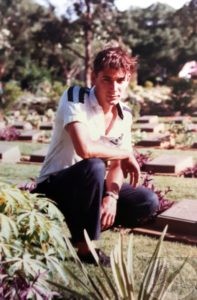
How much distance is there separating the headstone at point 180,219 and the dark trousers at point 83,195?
0.61 m

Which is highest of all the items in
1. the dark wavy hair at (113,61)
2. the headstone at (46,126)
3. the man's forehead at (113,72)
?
the dark wavy hair at (113,61)

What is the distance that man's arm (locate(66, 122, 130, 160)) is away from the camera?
2.82m

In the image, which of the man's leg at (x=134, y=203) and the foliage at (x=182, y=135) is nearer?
the man's leg at (x=134, y=203)

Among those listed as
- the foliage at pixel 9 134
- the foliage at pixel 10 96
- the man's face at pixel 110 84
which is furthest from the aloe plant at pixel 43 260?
the foliage at pixel 10 96

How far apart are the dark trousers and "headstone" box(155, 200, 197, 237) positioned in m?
0.61

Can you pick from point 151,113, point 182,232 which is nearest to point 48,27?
point 151,113

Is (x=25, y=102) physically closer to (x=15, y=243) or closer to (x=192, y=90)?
(x=192, y=90)

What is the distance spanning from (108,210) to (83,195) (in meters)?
0.18

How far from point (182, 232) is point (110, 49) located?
1455 millimetres

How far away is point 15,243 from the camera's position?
2281 mm

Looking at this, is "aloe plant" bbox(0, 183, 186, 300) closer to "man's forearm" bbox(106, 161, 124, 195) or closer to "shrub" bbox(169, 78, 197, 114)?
"man's forearm" bbox(106, 161, 124, 195)

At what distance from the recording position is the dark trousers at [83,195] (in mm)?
2842

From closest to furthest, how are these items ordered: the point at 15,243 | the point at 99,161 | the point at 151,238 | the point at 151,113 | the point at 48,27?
the point at 15,243
the point at 99,161
the point at 151,238
the point at 151,113
the point at 48,27

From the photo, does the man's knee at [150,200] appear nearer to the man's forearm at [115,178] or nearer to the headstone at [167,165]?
the man's forearm at [115,178]
